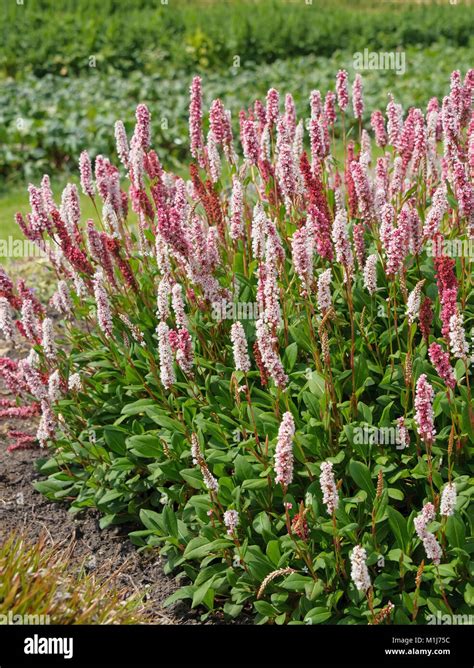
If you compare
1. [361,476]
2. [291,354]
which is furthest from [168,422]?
[361,476]

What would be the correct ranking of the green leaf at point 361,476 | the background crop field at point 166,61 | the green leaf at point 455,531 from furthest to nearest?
the background crop field at point 166,61
the green leaf at point 361,476
the green leaf at point 455,531

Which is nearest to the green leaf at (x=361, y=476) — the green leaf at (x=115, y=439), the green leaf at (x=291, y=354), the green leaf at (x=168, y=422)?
the green leaf at (x=291, y=354)

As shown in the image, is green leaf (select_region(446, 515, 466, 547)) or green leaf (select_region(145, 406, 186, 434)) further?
green leaf (select_region(145, 406, 186, 434))

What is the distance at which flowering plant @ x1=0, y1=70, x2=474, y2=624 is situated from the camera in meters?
4.19

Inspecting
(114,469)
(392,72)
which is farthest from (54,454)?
(392,72)

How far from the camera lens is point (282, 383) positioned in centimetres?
418

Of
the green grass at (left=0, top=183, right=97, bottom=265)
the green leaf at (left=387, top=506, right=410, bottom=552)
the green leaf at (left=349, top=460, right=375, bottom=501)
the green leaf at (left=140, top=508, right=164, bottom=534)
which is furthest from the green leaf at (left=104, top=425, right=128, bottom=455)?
the green grass at (left=0, top=183, right=97, bottom=265)

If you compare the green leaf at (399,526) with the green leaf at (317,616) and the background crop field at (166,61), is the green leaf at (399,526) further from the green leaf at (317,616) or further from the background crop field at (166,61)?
the background crop field at (166,61)

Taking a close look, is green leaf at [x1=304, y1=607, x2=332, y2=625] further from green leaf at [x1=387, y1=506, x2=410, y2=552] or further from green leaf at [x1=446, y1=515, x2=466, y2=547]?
green leaf at [x1=446, y1=515, x2=466, y2=547]

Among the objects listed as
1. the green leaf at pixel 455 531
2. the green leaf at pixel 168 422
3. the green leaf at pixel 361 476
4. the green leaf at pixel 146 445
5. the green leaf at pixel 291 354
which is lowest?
the green leaf at pixel 455 531

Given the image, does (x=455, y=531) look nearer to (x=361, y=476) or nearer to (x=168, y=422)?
(x=361, y=476)

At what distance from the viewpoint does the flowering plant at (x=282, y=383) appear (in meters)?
4.19
